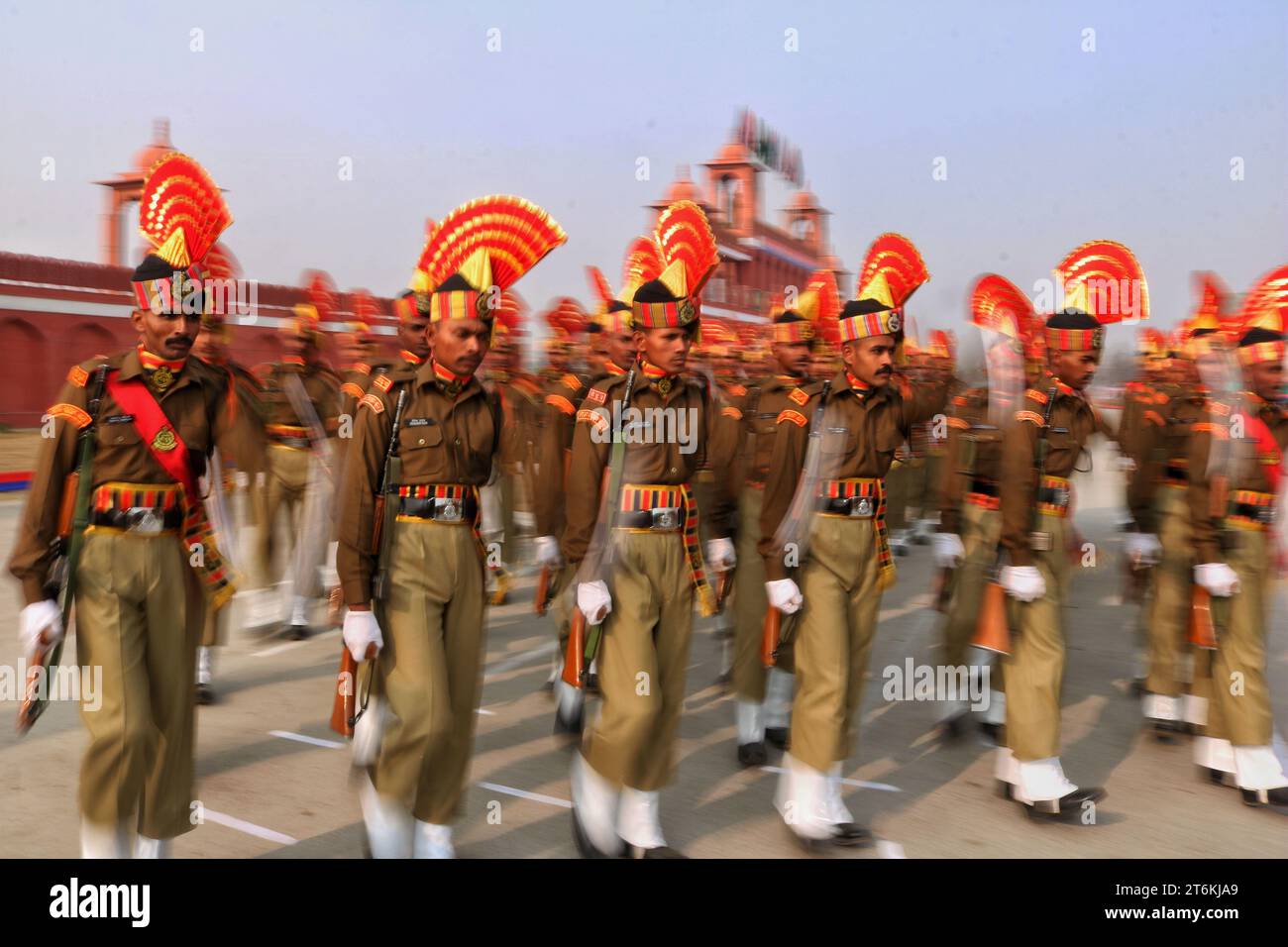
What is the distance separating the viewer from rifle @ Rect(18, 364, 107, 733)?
3.81 meters

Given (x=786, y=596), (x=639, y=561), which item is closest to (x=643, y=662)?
(x=639, y=561)

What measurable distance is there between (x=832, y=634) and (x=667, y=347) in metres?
1.48

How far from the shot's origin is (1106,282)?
660cm

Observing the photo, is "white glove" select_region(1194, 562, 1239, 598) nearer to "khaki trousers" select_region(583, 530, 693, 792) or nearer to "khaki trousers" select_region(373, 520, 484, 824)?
"khaki trousers" select_region(583, 530, 693, 792)

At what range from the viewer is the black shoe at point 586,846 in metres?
4.50

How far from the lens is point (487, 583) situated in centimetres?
433

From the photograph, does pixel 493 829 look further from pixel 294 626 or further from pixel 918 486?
pixel 918 486

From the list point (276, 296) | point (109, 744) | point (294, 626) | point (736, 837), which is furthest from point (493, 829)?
point (276, 296)

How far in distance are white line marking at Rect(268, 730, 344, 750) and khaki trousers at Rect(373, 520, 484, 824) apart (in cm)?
194

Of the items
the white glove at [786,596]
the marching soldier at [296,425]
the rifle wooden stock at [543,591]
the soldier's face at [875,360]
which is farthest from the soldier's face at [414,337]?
the white glove at [786,596]

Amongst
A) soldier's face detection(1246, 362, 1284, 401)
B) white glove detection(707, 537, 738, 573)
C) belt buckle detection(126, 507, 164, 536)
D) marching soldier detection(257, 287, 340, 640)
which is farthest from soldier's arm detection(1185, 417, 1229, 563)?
marching soldier detection(257, 287, 340, 640)

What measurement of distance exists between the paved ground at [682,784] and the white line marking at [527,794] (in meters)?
0.01

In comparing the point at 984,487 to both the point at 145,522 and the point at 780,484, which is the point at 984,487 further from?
the point at 145,522

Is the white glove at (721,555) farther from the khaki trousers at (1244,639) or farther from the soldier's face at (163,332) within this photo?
the soldier's face at (163,332)
